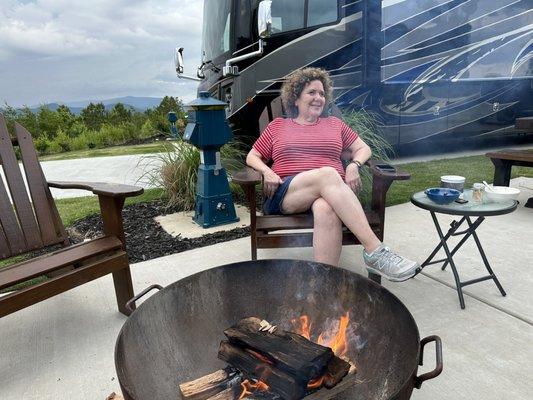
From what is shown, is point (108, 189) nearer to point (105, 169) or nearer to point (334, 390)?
point (334, 390)

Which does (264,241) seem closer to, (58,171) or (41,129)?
(58,171)

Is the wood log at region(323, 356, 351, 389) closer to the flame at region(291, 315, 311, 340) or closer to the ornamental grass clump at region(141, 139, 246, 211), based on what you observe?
the flame at region(291, 315, 311, 340)

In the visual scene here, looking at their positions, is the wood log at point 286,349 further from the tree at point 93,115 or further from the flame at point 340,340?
the tree at point 93,115

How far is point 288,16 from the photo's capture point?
4.30 meters

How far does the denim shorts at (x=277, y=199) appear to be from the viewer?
6.96ft

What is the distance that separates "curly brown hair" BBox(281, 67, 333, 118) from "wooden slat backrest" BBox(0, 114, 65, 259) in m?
1.51

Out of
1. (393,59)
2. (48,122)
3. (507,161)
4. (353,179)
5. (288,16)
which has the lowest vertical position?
(507,161)

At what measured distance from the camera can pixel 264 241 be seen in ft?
6.68

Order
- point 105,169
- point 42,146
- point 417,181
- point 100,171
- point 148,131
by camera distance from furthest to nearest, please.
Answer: point 148,131 → point 42,146 → point 105,169 → point 100,171 → point 417,181

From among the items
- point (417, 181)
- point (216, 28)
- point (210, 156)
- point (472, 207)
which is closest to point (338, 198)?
point (472, 207)

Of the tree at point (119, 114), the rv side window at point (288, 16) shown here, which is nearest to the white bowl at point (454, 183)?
the rv side window at point (288, 16)

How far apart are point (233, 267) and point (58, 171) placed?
227 inches

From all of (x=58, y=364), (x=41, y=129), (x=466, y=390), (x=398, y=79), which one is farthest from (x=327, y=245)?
(x=41, y=129)

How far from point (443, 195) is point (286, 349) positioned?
1.27 meters
